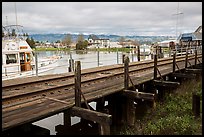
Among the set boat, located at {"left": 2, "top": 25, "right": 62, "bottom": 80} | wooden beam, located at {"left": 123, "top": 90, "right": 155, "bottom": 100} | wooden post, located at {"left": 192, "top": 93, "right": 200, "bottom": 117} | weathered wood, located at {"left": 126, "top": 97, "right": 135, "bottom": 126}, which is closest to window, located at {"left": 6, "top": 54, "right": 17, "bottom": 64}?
boat, located at {"left": 2, "top": 25, "right": 62, "bottom": 80}

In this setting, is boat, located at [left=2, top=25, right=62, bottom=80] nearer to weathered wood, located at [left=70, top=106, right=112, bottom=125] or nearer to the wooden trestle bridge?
the wooden trestle bridge

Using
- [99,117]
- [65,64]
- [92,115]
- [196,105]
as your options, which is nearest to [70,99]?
[92,115]

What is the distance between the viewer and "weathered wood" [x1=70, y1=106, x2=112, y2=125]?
533 cm

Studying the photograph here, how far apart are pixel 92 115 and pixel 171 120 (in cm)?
444

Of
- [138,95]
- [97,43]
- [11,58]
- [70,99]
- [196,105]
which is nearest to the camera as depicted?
[70,99]

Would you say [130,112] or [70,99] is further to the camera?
[130,112]

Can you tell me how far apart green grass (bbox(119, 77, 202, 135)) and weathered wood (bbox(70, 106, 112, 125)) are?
9.90ft

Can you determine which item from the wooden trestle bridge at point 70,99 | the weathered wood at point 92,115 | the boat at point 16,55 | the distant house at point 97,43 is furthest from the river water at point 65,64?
the distant house at point 97,43

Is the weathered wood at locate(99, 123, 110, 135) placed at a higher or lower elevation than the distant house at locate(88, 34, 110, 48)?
lower

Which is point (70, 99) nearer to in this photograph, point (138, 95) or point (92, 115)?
point (92, 115)

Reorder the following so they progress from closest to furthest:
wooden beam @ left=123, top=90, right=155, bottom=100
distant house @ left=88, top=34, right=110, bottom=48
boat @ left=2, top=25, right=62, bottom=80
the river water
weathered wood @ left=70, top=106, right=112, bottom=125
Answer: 1. weathered wood @ left=70, top=106, right=112, bottom=125
2. wooden beam @ left=123, top=90, right=155, bottom=100
3. the river water
4. boat @ left=2, top=25, right=62, bottom=80
5. distant house @ left=88, top=34, right=110, bottom=48

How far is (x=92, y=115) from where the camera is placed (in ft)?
18.1

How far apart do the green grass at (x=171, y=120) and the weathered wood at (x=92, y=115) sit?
3.02 m

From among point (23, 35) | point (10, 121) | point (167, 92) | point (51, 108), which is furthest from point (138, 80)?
point (23, 35)
